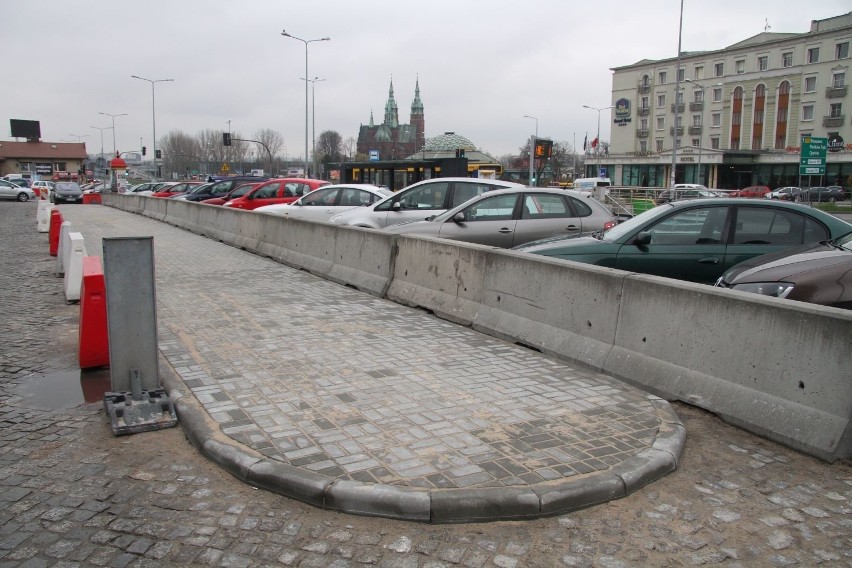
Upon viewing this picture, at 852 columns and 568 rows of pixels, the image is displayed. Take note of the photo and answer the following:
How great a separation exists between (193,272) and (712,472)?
32.9 ft

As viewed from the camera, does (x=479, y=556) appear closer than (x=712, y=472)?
Yes

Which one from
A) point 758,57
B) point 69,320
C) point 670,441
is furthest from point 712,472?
point 758,57

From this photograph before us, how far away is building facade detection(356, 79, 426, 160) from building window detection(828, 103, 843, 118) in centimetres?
7697

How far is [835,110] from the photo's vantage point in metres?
70.5

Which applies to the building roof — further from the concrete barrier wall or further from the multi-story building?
the concrete barrier wall

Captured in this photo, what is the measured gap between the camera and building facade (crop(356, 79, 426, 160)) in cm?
14212

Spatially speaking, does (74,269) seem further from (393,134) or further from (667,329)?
(393,134)

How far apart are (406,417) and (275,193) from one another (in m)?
19.2

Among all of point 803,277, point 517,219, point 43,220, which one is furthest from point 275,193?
point 803,277

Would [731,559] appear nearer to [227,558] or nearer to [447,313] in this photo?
[227,558]

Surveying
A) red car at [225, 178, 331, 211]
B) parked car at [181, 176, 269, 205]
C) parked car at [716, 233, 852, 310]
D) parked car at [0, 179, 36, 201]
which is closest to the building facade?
parked car at [0, 179, 36, 201]

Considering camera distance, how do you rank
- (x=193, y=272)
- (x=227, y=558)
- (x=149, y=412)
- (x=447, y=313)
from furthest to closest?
(x=193, y=272)
(x=447, y=313)
(x=149, y=412)
(x=227, y=558)

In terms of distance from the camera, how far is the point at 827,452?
4.48 meters

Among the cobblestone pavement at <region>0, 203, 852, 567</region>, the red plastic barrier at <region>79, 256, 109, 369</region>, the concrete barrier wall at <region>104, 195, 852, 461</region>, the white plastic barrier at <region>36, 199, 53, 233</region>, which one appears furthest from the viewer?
the white plastic barrier at <region>36, 199, 53, 233</region>
